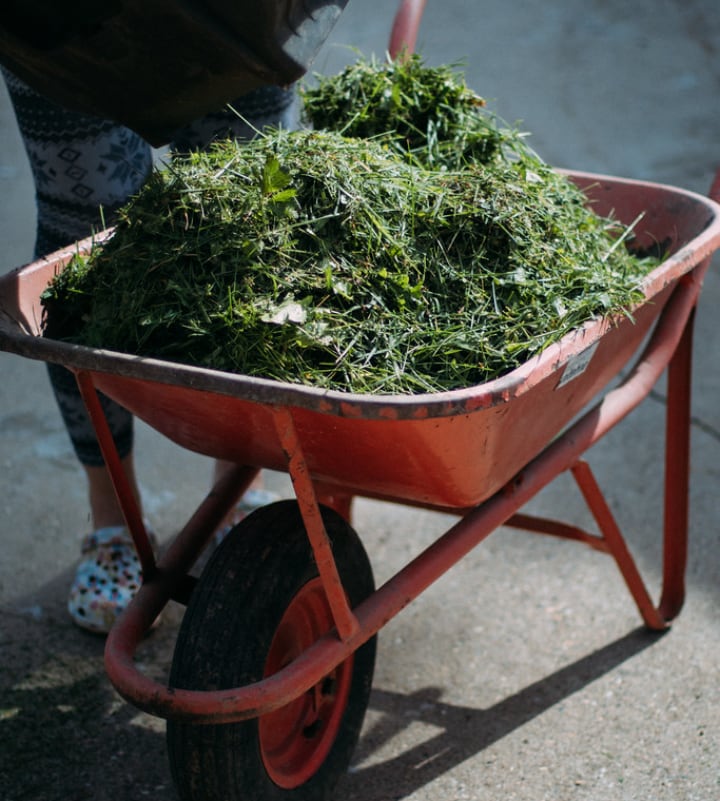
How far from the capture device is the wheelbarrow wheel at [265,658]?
1506mm

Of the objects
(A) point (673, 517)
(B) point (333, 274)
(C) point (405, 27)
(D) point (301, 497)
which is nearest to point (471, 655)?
(A) point (673, 517)

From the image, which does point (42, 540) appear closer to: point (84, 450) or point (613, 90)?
point (84, 450)

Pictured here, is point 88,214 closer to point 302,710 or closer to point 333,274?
point 333,274

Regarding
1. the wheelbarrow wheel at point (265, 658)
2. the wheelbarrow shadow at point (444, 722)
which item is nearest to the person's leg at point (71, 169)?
the wheelbarrow wheel at point (265, 658)

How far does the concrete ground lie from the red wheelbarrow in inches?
12.3

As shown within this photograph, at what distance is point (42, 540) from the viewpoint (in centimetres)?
254

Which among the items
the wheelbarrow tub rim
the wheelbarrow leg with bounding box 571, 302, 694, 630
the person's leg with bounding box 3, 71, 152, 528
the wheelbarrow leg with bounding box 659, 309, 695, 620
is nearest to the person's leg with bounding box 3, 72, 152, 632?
the person's leg with bounding box 3, 71, 152, 528

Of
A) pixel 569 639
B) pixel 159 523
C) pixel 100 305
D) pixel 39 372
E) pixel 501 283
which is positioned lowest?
pixel 39 372

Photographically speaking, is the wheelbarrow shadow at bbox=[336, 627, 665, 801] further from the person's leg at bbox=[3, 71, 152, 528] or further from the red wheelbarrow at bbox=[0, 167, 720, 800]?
the person's leg at bbox=[3, 71, 152, 528]

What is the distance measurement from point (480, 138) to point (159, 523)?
1.34 meters

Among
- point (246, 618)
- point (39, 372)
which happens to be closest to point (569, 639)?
point (246, 618)

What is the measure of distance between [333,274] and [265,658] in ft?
1.92

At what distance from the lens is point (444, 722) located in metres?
2.03

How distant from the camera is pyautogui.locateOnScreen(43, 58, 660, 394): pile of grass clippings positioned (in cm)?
142
